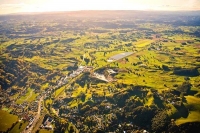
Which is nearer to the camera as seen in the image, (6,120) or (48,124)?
(48,124)

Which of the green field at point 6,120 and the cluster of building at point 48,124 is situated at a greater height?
the cluster of building at point 48,124

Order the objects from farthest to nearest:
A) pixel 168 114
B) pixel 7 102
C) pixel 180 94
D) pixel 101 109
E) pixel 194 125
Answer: pixel 7 102 → pixel 180 94 → pixel 101 109 → pixel 168 114 → pixel 194 125

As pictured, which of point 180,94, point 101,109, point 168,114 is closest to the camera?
point 168,114

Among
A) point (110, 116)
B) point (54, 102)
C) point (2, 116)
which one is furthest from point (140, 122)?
point (2, 116)

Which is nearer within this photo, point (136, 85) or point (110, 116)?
point (110, 116)

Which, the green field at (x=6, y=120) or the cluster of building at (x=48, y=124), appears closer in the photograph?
the cluster of building at (x=48, y=124)

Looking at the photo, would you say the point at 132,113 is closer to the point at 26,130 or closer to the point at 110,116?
the point at 110,116

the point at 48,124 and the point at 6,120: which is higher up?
the point at 48,124

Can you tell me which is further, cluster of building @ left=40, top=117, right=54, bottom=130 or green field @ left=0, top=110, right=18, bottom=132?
green field @ left=0, top=110, right=18, bottom=132

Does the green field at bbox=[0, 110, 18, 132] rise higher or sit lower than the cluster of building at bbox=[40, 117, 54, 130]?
lower

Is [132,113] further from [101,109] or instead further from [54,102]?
[54,102]
